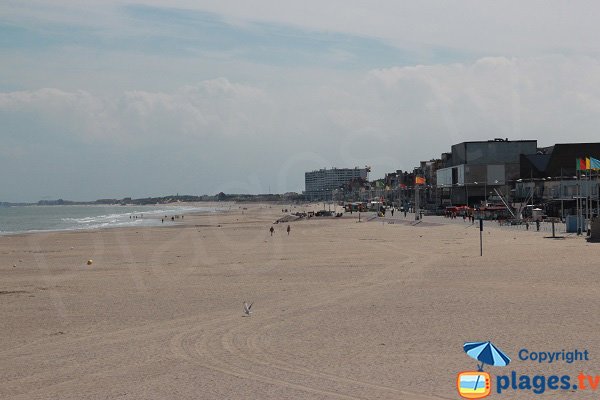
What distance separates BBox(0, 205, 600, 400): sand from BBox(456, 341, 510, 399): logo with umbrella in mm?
173

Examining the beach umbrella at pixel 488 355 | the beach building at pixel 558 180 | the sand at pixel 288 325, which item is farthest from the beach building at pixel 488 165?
the beach umbrella at pixel 488 355

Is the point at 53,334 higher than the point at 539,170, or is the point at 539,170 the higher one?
the point at 539,170

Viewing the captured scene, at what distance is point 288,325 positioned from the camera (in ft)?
50.5

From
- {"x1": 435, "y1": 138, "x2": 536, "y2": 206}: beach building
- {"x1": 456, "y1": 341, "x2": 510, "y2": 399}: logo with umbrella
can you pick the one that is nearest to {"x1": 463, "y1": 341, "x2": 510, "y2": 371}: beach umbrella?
{"x1": 456, "y1": 341, "x2": 510, "y2": 399}: logo with umbrella

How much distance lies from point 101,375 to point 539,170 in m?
102

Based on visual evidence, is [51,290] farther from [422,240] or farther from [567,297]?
[422,240]

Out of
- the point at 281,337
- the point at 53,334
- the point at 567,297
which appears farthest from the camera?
the point at 567,297

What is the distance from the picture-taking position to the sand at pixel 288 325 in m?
10.8

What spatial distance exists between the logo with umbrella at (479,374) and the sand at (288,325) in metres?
0.17

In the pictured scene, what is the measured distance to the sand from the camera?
1084 centimetres

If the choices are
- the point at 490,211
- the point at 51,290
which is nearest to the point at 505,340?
the point at 51,290

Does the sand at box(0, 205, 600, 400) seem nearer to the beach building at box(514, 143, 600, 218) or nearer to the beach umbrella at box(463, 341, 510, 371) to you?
the beach umbrella at box(463, 341, 510, 371)

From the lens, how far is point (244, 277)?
25422 mm

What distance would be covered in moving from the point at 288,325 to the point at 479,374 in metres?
5.53
